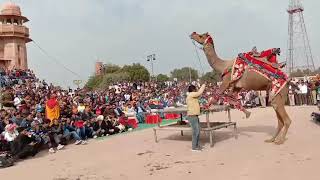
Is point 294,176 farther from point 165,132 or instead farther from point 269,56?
point 165,132

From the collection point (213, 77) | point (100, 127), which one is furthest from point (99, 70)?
point (213, 77)

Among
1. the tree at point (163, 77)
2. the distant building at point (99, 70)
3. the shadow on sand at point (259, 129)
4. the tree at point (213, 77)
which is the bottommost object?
the shadow on sand at point (259, 129)

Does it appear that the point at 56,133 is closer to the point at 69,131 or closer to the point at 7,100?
the point at 69,131

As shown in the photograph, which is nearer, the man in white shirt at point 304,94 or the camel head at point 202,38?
the camel head at point 202,38

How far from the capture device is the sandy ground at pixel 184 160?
8.39m

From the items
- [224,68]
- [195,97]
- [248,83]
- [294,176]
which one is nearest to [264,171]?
[294,176]

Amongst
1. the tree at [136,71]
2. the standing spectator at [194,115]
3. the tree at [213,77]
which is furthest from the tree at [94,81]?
the standing spectator at [194,115]

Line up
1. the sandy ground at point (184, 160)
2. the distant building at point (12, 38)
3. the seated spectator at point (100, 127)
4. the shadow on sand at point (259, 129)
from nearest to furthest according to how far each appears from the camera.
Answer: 1. the sandy ground at point (184, 160)
2. the shadow on sand at point (259, 129)
3. the seated spectator at point (100, 127)
4. the distant building at point (12, 38)

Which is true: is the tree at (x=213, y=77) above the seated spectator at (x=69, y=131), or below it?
above

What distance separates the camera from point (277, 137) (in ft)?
38.7

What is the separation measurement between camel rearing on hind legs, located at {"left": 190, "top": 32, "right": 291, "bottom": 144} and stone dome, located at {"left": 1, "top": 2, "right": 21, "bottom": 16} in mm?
43309

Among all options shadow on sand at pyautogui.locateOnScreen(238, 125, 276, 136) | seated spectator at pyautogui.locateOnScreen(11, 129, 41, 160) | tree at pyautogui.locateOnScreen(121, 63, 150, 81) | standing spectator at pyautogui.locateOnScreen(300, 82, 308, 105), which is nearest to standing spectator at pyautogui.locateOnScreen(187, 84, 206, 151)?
shadow on sand at pyautogui.locateOnScreen(238, 125, 276, 136)

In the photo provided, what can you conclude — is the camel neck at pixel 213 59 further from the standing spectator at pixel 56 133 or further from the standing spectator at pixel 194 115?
the standing spectator at pixel 56 133

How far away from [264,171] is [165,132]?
8.25 meters
